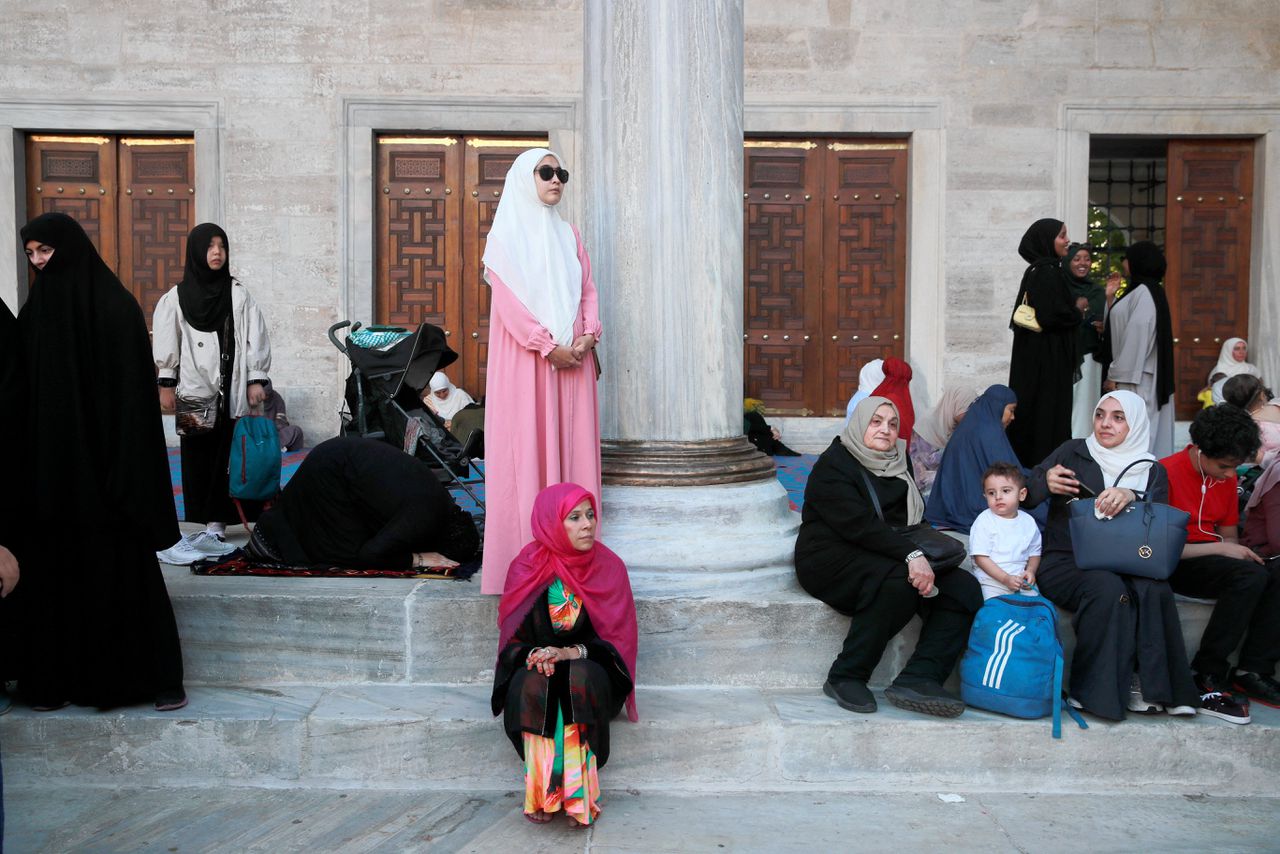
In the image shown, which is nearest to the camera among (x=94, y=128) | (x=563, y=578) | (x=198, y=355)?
(x=563, y=578)

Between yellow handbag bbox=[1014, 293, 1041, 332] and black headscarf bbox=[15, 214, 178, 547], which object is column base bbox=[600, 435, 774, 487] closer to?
black headscarf bbox=[15, 214, 178, 547]

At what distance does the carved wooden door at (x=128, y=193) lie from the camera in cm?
999

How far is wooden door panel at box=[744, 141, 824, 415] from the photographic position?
33.6 ft

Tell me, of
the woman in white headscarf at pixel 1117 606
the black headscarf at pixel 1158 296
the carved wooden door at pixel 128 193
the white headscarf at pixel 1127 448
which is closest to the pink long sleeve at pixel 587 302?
the woman in white headscarf at pixel 1117 606

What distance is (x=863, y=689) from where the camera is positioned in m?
4.18

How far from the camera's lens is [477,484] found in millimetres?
7941

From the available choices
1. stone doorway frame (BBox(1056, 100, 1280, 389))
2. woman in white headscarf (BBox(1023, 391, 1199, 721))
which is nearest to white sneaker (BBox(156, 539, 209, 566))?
woman in white headscarf (BBox(1023, 391, 1199, 721))

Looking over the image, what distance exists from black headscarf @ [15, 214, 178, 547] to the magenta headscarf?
1237 millimetres

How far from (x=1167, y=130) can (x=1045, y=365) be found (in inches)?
177

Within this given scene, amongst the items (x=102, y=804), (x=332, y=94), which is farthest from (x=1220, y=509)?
(x=332, y=94)

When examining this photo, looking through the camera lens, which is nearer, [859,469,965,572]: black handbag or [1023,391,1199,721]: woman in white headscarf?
[1023,391,1199,721]: woman in white headscarf

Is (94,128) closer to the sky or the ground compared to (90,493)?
closer to the sky

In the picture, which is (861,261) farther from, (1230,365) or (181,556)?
(181,556)

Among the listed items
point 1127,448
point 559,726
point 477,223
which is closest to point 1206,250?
point 477,223
